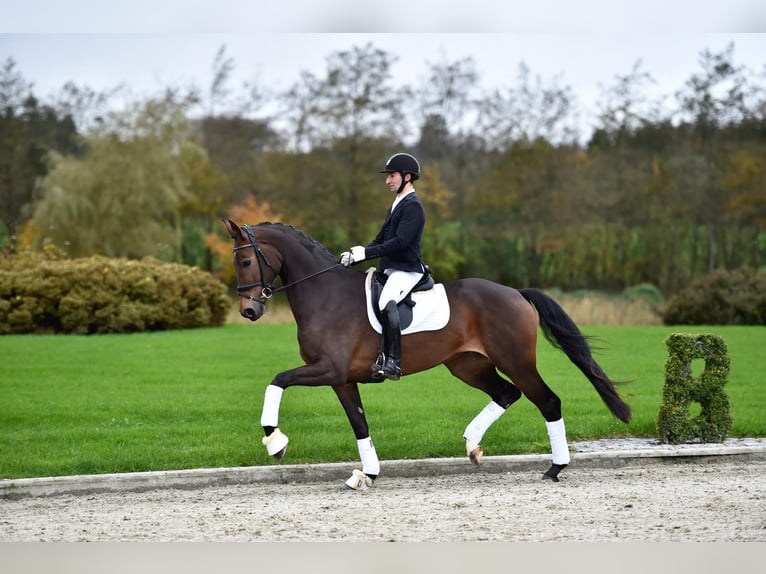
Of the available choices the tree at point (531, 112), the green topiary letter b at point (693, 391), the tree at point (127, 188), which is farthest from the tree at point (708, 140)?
the green topiary letter b at point (693, 391)

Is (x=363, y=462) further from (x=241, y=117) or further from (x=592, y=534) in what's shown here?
(x=241, y=117)

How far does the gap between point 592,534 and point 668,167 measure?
77.2 feet

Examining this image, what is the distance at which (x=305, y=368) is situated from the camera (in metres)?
6.70

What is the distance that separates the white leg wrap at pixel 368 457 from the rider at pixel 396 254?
50 cm

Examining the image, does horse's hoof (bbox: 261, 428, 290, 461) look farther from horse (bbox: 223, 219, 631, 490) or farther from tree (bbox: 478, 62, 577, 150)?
tree (bbox: 478, 62, 577, 150)

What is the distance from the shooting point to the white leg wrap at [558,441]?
7.10m

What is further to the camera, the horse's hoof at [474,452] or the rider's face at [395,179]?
the horse's hoof at [474,452]

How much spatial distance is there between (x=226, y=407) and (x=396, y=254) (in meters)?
4.11

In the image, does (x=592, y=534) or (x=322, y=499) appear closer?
(x=592, y=534)

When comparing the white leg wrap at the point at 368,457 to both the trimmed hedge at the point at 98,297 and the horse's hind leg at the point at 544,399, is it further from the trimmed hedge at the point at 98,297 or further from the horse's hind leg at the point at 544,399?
the trimmed hedge at the point at 98,297

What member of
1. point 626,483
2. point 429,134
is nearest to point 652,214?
point 429,134

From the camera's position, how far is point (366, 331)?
22.9 ft

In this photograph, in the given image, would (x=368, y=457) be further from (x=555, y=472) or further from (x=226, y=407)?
(x=226, y=407)

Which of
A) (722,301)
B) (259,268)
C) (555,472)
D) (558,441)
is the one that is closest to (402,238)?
(259,268)
